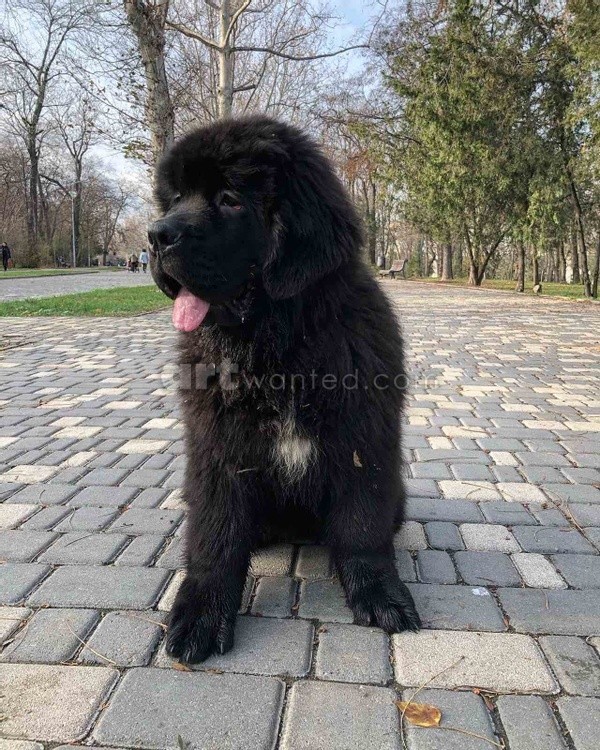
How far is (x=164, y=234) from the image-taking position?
2.10m

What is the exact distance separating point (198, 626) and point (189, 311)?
3.62 feet

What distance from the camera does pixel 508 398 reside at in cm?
571

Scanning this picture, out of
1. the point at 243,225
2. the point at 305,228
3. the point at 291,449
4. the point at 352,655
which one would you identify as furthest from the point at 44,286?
the point at 352,655

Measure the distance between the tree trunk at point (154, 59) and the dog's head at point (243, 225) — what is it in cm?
1070

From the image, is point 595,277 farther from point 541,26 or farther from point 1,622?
point 1,622

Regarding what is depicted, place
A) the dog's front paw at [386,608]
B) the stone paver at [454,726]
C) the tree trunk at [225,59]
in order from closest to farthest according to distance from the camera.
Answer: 1. the stone paver at [454,726]
2. the dog's front paw at [386,608]
3. the tree trunk at [225,59]

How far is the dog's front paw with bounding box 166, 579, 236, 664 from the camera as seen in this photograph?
192 cm

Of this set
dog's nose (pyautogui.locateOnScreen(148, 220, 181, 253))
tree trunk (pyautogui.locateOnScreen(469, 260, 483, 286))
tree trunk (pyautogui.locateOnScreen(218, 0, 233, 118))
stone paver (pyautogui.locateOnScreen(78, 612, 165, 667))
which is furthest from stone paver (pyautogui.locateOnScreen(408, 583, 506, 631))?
tree trunk (pyautogui.locateOnScreen(469, 260, 483, 286))

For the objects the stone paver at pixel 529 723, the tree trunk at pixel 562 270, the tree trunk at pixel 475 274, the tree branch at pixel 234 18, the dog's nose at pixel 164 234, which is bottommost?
the stone paver at pixel 529 723

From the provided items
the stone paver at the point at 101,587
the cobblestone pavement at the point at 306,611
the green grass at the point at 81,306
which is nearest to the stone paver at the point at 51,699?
the cobblestone pavement at the point at 306,611

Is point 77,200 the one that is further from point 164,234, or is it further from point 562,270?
point 164,234

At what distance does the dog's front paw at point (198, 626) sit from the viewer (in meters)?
1.92

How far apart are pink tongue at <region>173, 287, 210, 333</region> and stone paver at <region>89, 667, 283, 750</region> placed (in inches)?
45.9

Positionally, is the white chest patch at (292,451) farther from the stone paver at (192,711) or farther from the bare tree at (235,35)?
the bare tree at (235,35)
